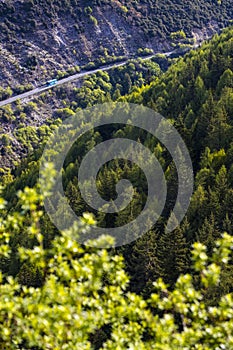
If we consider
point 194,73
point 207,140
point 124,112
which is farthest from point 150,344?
point 194,73

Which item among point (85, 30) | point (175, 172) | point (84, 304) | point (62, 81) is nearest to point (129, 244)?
point (175, 172)

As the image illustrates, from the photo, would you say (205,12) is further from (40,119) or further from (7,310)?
(7,310)

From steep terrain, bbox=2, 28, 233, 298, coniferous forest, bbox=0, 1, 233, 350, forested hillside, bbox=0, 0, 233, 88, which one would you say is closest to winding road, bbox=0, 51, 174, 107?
coniferous forest, bbox=0, 1, 233, 350

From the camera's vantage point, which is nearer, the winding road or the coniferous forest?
the coniferous forest

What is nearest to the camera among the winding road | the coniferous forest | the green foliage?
the green foliage

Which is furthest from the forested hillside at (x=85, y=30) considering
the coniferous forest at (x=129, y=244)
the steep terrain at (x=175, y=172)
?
the steep terrain at (x=175, y=172)

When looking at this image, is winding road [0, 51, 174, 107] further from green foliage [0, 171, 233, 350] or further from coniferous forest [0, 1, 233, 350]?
green foliage [0, 171, 233, 350]

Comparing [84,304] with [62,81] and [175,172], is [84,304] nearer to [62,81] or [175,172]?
[175,172]
